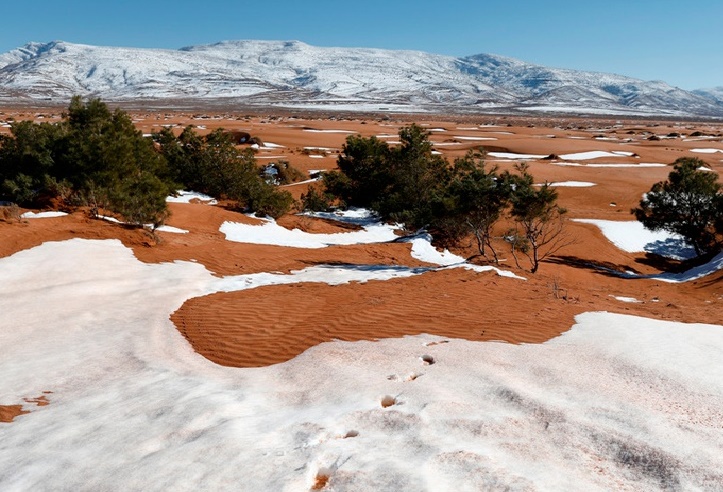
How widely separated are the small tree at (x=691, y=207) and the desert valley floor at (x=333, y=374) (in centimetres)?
812

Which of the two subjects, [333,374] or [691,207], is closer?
[333,374]

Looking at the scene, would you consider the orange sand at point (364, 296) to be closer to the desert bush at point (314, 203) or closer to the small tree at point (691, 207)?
the small tree at point (691, 207)

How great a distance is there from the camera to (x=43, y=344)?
8.93m

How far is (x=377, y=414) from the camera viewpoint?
5562 millimetres

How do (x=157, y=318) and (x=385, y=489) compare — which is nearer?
(x=385, y=489)

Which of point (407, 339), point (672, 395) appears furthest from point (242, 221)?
point (672, 395)

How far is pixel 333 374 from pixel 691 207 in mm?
22831

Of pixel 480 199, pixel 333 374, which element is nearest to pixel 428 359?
pixel 333 374

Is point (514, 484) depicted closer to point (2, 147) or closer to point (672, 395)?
point (672, 395)

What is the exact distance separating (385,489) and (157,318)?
25.1 feet

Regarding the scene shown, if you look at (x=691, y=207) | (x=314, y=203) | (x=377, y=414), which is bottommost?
(x=314, y=203)

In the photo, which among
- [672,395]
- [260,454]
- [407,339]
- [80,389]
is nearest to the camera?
[260,454]

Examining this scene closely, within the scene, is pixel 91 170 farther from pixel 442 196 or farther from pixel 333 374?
pixel 333 374

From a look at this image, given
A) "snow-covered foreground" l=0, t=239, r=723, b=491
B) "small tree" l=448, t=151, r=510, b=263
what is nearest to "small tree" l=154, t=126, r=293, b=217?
"small tree" l=448, t=151, r=510, b=263
